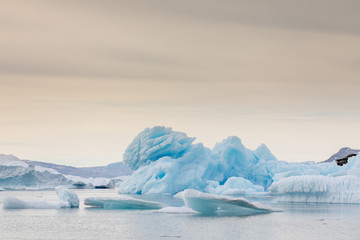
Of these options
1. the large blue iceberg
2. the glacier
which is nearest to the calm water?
the large blue iceberg

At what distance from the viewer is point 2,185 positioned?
5547cm

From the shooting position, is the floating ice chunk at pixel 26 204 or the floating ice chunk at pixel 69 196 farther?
the floating ice chunk at pixel 26 204

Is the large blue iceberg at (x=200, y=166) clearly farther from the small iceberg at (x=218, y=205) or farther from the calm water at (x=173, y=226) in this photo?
the calm water at (x=173, y=226)

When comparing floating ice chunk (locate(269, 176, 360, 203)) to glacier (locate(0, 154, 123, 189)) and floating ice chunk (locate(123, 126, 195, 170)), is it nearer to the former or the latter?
floating ice chunk (locate(123, 126, 195, 170))

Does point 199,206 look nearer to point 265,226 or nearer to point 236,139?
point 265,226

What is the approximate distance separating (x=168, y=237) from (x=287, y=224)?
458 centimetres

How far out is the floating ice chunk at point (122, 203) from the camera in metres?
21.5


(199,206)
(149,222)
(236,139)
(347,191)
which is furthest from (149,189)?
(149,222)

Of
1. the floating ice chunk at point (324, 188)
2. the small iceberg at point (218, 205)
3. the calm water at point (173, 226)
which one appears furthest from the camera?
the floating ice chunk at point (324, 188)

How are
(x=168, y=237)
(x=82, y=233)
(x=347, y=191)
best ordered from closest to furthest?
(x=168, y=237), (x=82, y=233), (x=347, y=191)

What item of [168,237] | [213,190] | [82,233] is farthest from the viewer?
[213,190]

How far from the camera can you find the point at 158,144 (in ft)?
124

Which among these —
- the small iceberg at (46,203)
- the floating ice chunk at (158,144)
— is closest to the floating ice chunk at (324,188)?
the small iceberg at (46,203)

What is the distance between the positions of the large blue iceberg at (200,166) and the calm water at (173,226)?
1428 centimetres
